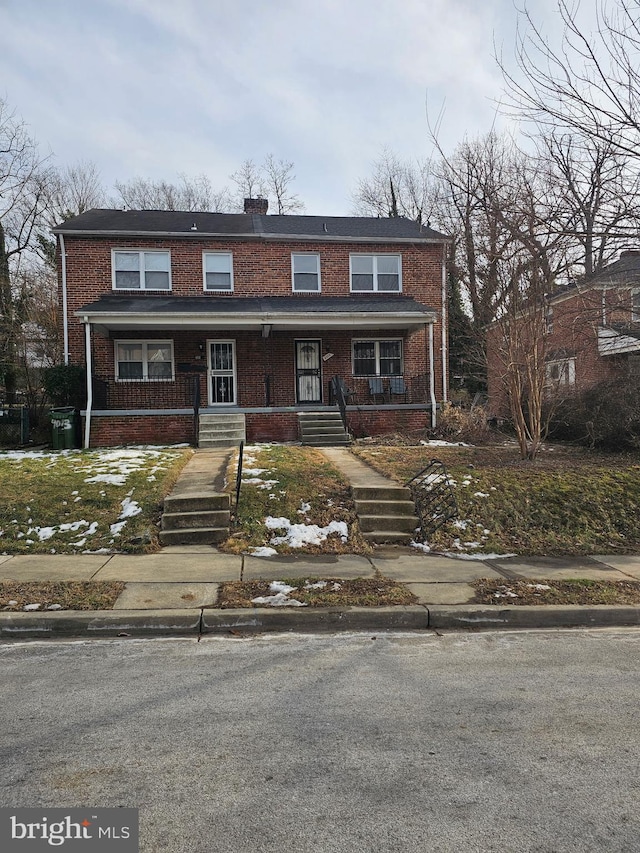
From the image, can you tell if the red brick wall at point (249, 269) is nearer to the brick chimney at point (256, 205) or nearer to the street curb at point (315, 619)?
the brick chimney at point (256, 205)

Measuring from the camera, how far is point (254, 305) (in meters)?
16.4

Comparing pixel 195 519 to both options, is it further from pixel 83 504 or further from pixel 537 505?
pixel 537 505

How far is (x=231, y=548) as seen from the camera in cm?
721

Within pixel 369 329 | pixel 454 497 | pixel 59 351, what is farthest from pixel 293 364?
pixel 59 351

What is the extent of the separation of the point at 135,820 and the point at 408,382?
1566cm

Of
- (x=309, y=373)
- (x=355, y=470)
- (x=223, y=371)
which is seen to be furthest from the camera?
(x=309, y=373)

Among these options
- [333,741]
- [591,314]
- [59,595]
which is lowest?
[333,741]

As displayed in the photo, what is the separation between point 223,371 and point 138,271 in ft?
13.0

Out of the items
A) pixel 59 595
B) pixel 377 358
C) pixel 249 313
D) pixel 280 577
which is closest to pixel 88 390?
pixel 249 313

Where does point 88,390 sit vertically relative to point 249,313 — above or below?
below

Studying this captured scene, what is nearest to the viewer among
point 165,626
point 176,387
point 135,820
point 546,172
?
point 135,820

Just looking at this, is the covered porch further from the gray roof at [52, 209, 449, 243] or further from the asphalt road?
the asphalt road

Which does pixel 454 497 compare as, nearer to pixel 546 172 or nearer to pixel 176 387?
pixel 546 172

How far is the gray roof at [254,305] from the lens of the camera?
15258 mm
